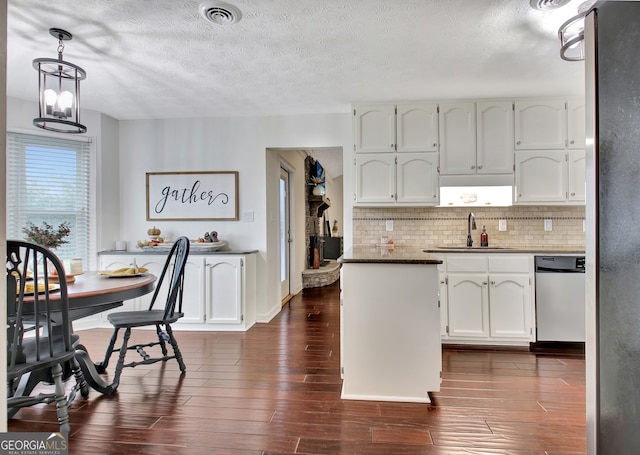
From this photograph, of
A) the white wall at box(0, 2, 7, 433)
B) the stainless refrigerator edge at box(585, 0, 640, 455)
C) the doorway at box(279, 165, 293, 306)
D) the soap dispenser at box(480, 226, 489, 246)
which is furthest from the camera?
the doorway at box(279, 165, 293, 306)

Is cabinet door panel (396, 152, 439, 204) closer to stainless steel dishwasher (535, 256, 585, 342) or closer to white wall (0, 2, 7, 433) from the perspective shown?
stainless steel dishwasher (535, 256, 585, 342)

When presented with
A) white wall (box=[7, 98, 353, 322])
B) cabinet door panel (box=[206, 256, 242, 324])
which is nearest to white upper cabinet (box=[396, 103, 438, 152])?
white wall (box=[7, 98, 353, 322])

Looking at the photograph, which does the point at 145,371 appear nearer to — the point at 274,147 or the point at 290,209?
the point at 274,147

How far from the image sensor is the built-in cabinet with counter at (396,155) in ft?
11.1

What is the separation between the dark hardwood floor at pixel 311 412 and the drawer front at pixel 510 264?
0.72 meters

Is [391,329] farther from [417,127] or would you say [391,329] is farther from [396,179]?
[417,127]

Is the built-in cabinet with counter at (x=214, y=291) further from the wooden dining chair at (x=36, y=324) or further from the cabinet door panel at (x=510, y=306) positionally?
the cabinet door panel at (x=510, y=306)

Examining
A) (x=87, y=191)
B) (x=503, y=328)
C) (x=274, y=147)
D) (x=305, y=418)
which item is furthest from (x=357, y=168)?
(x=87, y=191)

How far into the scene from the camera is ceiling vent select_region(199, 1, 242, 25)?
6.22 feet

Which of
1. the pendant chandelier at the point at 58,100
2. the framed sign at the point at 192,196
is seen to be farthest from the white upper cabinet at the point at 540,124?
the pendant chandelier at the point at 58,100

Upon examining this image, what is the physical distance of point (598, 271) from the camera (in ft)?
2.49

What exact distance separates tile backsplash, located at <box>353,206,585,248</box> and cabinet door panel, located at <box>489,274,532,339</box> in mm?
652

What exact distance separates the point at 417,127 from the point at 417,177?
0.51 m

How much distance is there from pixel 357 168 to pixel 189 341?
235 centimetres
